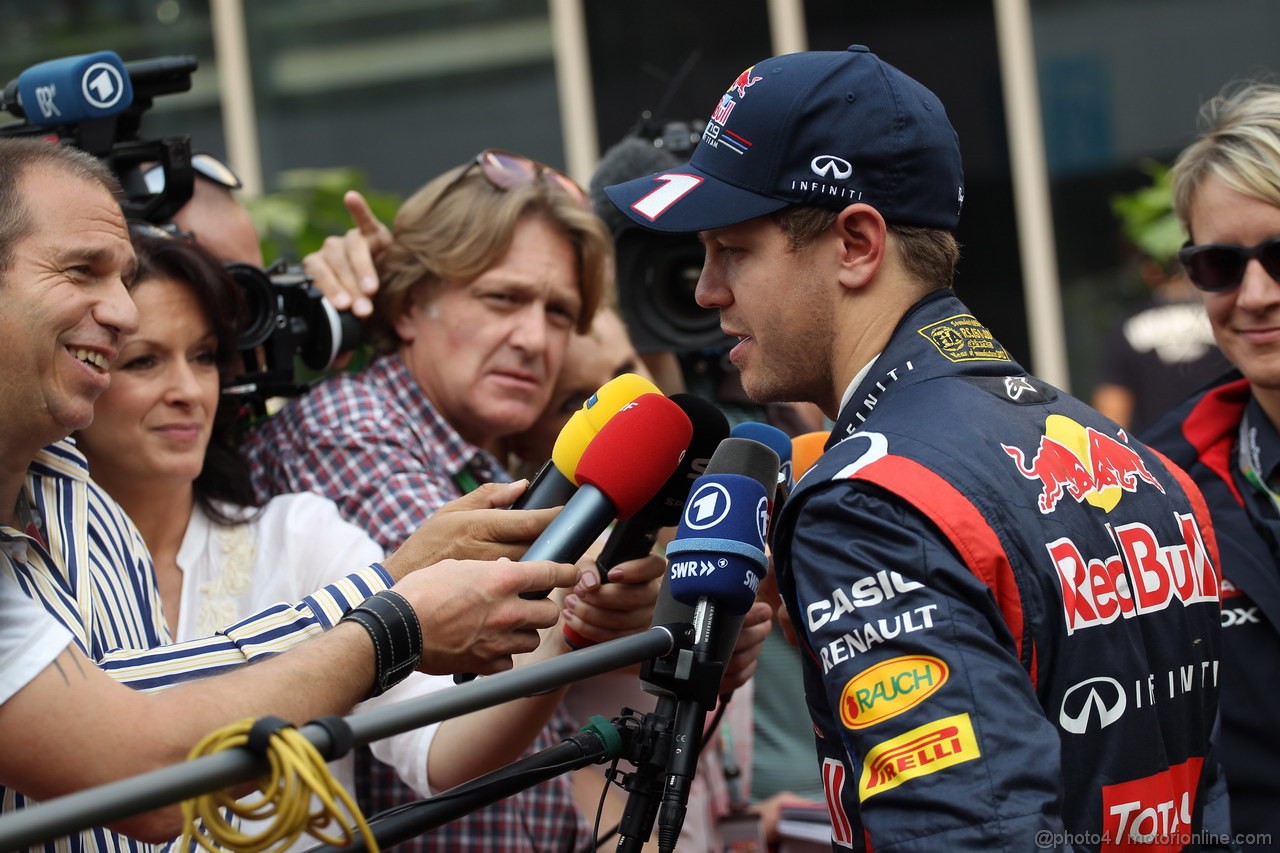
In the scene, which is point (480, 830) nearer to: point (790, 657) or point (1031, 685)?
point (790, 657)

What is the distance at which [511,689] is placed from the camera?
1.58 metres

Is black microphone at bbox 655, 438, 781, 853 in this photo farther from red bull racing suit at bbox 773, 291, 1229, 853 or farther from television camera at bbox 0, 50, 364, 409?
television camera at bbox 0, 50, 364, 409

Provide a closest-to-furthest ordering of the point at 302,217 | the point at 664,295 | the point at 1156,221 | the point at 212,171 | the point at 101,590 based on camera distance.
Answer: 1. the point at 101,590
2. the point at 212,171
3. the point at 664,295
4. the point at 302,217
5. the point at 1156,221

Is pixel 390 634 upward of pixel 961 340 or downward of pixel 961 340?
downward

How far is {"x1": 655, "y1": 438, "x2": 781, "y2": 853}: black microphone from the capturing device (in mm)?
1860

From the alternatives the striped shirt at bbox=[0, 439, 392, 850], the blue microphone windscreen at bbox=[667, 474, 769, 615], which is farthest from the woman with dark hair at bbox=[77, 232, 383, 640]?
the blue microphone windscreen at bbox=[667, 474, 769, 615]

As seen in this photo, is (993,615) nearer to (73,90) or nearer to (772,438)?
(772,438)

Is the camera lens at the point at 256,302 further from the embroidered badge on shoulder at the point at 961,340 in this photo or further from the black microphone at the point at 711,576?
the embroidered badge on shoulder at the point at 961,340

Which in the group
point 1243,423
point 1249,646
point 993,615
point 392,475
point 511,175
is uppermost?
point 511,175

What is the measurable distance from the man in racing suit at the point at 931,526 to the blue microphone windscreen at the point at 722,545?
54 mm

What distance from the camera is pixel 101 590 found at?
2.28 meters

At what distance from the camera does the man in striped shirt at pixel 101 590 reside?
5.78 feet

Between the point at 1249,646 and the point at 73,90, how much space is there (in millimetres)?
2461

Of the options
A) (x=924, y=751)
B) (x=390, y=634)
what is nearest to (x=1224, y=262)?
(x=924, y=751)
